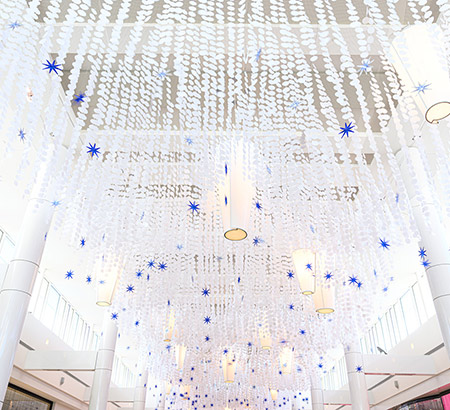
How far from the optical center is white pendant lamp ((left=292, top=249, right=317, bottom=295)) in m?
4.44

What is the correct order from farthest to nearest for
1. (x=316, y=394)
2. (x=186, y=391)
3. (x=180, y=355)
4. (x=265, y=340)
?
1. (x=186, y=391)
2. (x=316, y=394)
3. (x=180, y=355)
4. (x=265, y=340)

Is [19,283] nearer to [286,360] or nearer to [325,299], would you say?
[325,299]

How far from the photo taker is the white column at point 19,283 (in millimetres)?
4301

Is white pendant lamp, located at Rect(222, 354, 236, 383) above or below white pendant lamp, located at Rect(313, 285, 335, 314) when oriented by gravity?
above

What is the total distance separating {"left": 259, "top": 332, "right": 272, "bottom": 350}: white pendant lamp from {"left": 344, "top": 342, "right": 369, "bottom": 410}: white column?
219cm

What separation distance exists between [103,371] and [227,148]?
6.24 m

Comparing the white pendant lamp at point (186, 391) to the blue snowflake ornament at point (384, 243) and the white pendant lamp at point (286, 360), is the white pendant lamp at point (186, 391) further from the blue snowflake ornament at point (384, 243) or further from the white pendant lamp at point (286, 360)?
the blue snowflake ornament at point (384, 243)

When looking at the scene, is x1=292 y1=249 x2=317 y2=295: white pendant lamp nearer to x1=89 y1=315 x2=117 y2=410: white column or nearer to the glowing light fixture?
the glowing light fixture

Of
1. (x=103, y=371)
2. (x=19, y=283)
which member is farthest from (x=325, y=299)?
(x=103, y=371)

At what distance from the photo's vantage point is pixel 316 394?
36.7 feet

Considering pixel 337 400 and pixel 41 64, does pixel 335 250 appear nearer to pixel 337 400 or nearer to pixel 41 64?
pixel 41 64

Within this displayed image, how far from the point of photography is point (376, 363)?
773cm

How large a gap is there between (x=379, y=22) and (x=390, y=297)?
9.74 m

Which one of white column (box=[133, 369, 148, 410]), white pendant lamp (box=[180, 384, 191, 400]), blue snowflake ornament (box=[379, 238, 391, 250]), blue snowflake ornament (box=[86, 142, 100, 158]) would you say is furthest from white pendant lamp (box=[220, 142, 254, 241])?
white pendant lamp (box=[180, 384, 191, 400])
